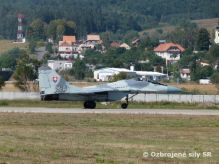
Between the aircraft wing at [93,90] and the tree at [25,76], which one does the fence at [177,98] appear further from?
the tree at [25,76]

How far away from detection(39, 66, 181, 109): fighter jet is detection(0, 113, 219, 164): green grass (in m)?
9.88

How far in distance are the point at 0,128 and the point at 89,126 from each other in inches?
174

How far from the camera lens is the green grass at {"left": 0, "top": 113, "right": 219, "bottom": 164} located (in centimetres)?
2838

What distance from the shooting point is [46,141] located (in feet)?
108

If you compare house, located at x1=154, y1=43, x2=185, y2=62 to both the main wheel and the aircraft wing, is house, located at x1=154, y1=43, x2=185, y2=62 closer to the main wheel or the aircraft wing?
the main wheel

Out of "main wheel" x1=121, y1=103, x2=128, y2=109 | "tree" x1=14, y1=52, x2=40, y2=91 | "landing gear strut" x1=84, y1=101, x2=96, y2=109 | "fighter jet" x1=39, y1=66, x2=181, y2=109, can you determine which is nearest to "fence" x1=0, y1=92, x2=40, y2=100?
"fighter jet" x1=39, y1=66, x2=181, y2=109

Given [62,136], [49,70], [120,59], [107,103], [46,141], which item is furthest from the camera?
[120,59]

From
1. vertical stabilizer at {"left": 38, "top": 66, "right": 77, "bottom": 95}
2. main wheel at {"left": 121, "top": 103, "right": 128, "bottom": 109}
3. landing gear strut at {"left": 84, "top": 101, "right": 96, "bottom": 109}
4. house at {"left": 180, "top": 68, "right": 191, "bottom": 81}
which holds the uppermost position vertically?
vertical stabilizer at {"left": 38, "top": 66, "right": 77, "bottom": 95}

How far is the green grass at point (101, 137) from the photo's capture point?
28375mm

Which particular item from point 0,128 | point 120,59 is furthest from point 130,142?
point 120,59

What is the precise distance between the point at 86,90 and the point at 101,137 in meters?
24.9

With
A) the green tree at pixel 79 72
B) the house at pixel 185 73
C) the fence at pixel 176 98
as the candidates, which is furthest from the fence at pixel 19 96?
the house at pixel 185 73

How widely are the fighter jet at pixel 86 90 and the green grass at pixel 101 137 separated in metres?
9.88

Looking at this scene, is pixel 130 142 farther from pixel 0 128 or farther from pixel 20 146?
pixel 0 128
